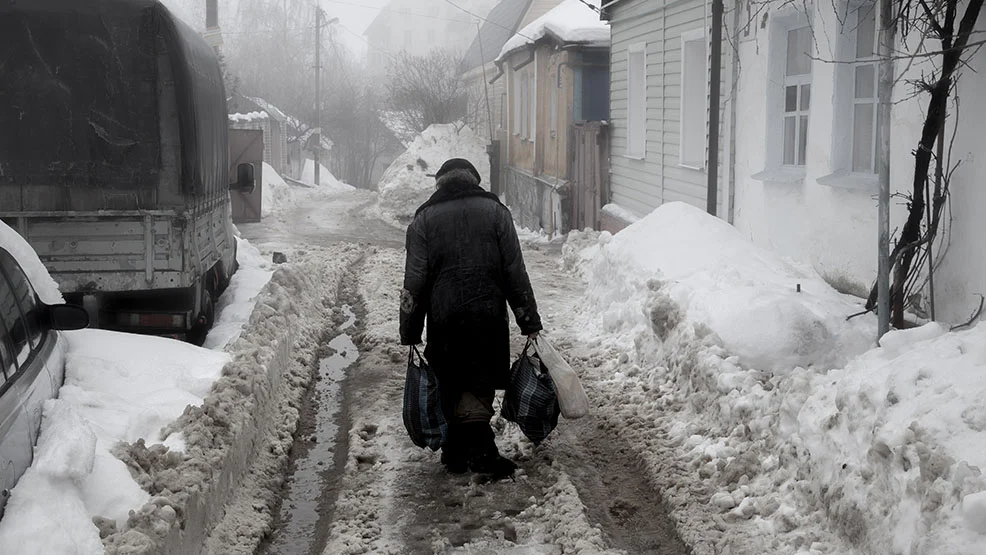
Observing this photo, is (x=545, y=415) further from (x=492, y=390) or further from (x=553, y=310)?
(x=553, y=310)

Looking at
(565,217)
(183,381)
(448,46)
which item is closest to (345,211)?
(565,217)

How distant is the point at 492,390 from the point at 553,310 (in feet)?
18.2

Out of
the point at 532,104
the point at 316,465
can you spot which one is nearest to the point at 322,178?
the point at 532,104

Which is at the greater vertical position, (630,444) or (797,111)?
(797,111)

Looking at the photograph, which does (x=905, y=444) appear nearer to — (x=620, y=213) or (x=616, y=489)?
(x=616, y=489)

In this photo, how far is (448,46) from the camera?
98.0 m

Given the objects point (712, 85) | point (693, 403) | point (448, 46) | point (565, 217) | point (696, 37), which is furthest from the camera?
point (448, 46)

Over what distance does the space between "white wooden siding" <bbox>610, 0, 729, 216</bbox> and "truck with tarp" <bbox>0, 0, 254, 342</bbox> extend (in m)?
6.01

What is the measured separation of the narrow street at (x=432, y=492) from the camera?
4.95 metres

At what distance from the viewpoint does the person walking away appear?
5.77 metres

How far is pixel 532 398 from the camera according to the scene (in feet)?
19.4

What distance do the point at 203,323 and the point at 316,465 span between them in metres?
2.84

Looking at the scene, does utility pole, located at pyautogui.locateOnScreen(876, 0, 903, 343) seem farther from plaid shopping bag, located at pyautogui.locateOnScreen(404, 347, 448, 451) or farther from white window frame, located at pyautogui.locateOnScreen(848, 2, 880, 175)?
plaid shopping bag, located at pyautogui.locateOnScreen(404, 347, 448, 451)

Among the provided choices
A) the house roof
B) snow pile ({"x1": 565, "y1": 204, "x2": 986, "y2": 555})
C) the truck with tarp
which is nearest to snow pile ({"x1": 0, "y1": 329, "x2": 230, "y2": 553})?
the truck with tarp
